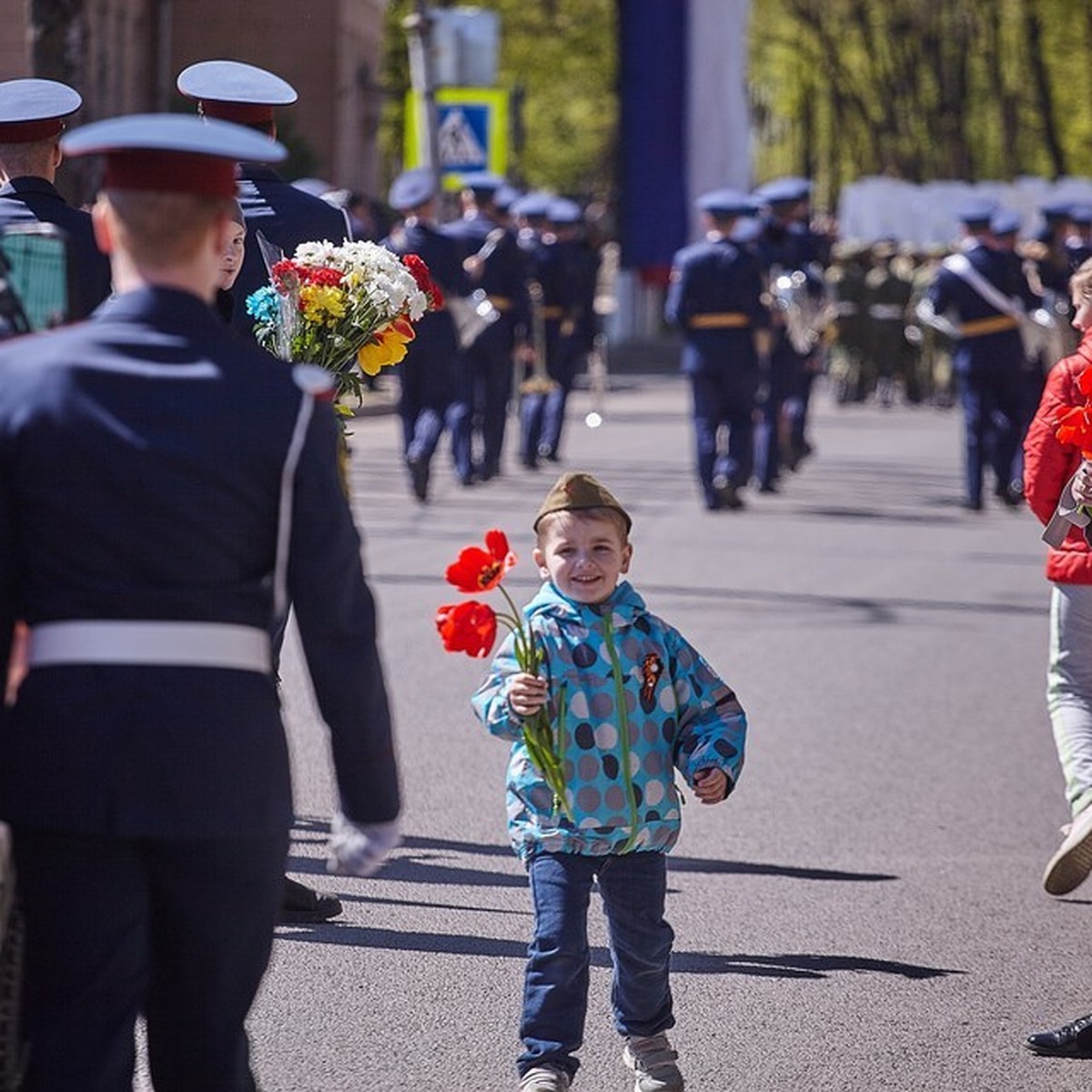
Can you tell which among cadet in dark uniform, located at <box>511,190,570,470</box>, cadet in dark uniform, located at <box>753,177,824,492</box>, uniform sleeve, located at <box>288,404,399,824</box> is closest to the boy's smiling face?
uniform sleeve, located at <box>288,404,399,824</box>

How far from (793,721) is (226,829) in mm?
6973

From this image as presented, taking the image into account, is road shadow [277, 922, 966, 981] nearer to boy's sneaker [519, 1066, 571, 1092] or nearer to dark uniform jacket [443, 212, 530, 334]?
boy's sneaker [519, 1066, 571, 1092]

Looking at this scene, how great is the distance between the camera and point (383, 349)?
22.6ft

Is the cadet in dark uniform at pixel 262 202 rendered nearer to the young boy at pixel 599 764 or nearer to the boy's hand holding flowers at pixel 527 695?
the young boy at pixel 599 764

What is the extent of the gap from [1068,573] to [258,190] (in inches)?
90.5

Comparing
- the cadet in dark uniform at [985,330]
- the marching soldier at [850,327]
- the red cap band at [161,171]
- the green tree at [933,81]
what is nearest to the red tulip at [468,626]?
the red cap band at [161,171]

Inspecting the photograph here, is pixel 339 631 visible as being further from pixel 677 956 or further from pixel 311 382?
pixel 677 956

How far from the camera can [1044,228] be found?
22703 mm

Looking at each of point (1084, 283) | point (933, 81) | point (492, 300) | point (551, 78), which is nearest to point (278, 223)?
point (1084, 283)

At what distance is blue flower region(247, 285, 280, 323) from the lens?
22.2 feet

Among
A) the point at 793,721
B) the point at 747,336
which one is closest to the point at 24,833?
the point at 793,721

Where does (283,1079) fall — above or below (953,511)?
above

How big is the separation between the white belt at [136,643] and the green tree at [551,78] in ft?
126

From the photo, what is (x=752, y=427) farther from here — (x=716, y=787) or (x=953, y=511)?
(x=716, y=787)
